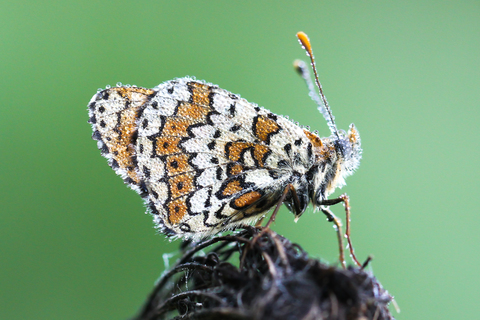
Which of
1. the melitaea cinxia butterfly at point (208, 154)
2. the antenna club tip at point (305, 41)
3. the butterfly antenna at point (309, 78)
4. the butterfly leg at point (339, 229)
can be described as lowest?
the butterfly leg at point (339, 229)

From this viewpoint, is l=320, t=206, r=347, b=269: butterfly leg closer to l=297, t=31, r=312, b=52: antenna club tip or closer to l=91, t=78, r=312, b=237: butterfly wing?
l=91, t=78, r=312, b=237: butterfly wing

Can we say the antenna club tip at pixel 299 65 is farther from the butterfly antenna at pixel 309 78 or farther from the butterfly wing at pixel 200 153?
the butterfly wing at pixel 200 153

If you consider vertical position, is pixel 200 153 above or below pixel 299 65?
below

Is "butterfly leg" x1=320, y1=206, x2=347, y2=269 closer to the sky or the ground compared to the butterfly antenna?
closer to the ground

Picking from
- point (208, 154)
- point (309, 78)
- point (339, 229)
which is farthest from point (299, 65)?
point (339, 229)

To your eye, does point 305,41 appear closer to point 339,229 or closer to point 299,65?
point 299,65

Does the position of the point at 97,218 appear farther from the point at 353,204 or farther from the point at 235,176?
the point at 353,204

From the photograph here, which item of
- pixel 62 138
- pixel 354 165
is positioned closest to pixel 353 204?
pixel 354 165

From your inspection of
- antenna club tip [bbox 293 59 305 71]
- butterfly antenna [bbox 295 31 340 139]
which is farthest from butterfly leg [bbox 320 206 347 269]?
antenna club tip [bbox 293 59 305 71]

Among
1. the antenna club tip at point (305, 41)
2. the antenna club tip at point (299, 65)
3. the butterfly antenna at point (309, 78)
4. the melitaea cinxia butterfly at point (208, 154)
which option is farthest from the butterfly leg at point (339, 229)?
the antenna club tip at point (305, 41)

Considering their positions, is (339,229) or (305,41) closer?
(339,229)
